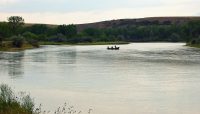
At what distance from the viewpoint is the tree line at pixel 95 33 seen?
466 ft

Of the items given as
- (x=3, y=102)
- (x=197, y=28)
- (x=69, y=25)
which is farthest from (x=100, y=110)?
(x=69, y=25)

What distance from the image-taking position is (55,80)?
33938 millimetres

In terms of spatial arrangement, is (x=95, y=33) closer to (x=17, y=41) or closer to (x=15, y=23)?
(x=15, y=23)

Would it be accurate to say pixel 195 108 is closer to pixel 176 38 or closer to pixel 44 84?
pixel 44 84

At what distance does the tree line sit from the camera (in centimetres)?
14200

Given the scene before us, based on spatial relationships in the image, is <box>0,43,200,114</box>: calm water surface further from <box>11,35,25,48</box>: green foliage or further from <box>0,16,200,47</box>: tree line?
<box>0,16,200,47</box>: tree line

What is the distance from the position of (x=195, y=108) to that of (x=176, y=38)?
144333mm

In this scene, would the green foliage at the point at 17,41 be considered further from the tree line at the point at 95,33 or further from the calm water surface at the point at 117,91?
the calm water surface at the point at 117,91

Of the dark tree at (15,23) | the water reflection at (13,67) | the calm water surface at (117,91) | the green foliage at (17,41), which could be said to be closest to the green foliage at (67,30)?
the dark tree at (15,23)

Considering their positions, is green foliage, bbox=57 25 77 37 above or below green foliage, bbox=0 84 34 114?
above

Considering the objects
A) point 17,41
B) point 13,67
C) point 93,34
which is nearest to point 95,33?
point 93,34

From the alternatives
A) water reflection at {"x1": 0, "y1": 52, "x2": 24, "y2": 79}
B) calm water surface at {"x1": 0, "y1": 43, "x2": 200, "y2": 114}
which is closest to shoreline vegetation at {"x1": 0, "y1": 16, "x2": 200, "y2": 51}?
water reflection at {"x1": 0, "y1": 52, "x2": 24, "y2": 79}

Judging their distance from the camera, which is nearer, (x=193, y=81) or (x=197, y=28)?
(x=193, y=81)

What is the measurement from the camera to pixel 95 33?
180m
